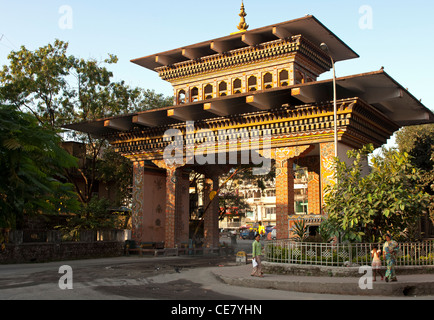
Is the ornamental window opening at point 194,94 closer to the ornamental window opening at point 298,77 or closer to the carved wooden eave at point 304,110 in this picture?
the carved wooden eave at point 304,110

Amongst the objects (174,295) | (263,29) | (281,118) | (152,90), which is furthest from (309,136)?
(152,90)

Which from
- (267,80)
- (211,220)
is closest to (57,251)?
(211,220)

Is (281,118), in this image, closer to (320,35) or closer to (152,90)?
(320,35)

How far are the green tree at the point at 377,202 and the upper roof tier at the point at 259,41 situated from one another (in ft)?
35.3

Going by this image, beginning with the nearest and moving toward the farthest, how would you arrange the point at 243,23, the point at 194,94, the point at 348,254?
the point at 348,254
the point at 243,23
the point at 194,94

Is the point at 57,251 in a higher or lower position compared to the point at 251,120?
lower

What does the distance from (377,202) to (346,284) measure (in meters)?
3.48

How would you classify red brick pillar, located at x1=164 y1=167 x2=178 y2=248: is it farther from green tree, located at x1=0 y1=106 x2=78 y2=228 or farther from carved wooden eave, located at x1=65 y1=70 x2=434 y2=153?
A: green tree, located at x1=0 y1=106 x2=78 y2=228

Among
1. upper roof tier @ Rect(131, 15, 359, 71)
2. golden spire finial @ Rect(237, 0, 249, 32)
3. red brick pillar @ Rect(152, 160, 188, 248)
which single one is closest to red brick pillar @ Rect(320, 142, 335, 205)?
upper roof tier @ Rect(131, 15, 359, 71)

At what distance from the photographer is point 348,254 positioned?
1468 cm

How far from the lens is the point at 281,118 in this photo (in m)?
23.7

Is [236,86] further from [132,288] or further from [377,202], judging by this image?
[132,288]

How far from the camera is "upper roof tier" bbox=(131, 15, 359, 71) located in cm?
2459
